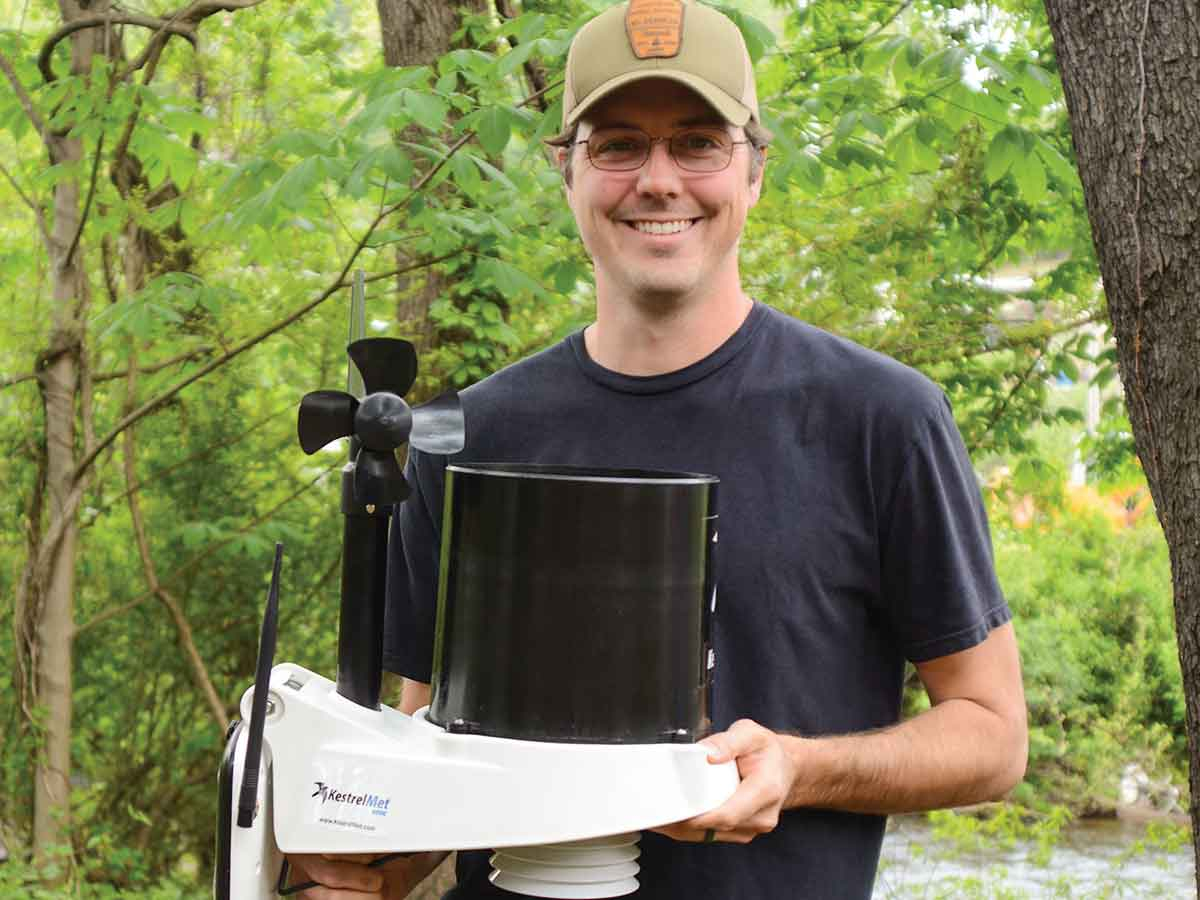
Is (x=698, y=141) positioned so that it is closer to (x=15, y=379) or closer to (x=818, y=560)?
(x=818, y=560)

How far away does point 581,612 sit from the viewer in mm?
1575

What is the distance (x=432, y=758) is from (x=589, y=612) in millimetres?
227

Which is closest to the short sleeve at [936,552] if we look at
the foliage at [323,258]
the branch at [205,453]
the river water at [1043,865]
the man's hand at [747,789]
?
the man's hand at [747,789]

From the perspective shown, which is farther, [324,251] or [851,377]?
[324,251]

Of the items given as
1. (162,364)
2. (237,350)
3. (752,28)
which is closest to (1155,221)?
(752,28)

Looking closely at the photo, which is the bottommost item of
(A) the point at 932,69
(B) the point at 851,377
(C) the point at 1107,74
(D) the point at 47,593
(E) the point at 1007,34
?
(D) the point at 47,593

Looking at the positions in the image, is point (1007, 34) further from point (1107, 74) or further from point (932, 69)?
point (1107, 74)

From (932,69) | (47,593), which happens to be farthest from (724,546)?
(47,593)

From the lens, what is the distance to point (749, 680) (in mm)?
1922

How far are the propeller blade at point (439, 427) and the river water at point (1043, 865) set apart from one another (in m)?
4.75

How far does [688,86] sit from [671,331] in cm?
33

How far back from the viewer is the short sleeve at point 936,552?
6.14ft

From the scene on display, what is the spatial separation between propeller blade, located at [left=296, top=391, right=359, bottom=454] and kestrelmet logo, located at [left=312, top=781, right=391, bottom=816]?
1.27ft

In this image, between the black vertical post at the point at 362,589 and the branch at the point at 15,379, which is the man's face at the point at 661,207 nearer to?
the black vertical post at the point at 362,589
